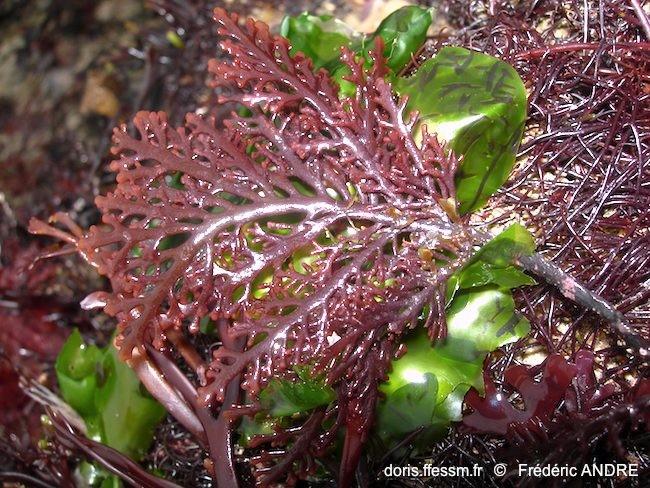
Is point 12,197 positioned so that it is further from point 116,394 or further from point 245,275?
point 245,275

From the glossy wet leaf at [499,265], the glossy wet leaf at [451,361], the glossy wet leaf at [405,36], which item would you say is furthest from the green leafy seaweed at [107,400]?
the glossy wet leaf at [405,36]

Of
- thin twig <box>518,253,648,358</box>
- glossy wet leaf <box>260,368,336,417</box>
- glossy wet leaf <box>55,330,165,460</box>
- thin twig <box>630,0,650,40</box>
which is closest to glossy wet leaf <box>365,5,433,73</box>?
thin twig <box>630,0,650,40</box>

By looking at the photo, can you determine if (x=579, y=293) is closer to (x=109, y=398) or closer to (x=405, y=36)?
(x=405, y=36)

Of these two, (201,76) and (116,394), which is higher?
(201,76)

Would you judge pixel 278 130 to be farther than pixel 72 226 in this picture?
No

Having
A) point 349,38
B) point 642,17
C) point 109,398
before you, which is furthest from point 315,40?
point 109,398

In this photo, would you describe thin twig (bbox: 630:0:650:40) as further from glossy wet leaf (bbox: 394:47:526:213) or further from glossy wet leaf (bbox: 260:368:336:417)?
glossy wet leaf (bbox: 260:368:336:417)

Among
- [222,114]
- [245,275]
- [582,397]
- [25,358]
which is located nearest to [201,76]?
[222,114]

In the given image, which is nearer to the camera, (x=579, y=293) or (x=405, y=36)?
(x=579, y=293)

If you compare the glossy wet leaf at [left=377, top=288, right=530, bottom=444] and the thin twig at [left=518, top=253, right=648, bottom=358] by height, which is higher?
the thin twig at [left=518, top=253, right=648, bottom=358]
